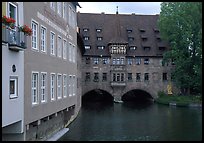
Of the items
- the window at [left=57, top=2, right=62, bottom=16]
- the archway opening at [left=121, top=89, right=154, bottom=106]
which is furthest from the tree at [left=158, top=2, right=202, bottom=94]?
the window at [left=57, top=2, right=62, bottom=16]

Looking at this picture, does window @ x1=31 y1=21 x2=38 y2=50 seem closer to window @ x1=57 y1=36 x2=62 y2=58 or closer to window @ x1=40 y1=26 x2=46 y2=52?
window @ x1=40 y1=26 x2=46 y2=52

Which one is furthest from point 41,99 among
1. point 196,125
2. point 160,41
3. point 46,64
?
point 160,41

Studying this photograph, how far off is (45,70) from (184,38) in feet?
89.3

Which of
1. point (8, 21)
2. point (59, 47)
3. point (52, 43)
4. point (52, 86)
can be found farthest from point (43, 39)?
point (8, 21)

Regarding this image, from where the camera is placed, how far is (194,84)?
42.5m

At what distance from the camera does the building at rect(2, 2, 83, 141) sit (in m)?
14.0

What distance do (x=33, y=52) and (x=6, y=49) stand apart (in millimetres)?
3237

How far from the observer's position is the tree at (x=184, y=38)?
40625mm

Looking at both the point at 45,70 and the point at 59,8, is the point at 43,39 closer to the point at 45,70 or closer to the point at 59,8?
the point at 45,70

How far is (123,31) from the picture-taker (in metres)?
52.8

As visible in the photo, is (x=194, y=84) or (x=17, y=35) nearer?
(x=17, y=35)

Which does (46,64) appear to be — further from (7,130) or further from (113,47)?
(113,47)

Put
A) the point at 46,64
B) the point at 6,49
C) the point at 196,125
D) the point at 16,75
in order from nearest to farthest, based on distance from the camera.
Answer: the point at 6,49 → the point at 16,75 → the point at 46,64 → the point at 196,125

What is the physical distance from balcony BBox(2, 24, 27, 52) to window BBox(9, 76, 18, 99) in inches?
38.0
